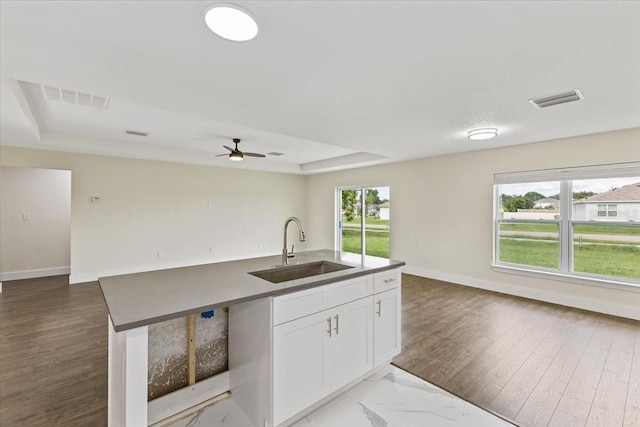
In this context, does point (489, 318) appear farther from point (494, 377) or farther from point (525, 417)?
Answer: point (525, 417)

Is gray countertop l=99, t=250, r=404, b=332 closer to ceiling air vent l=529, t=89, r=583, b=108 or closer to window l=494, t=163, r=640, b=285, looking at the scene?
ceiling air vent l=529, t=89, r=583, b=108

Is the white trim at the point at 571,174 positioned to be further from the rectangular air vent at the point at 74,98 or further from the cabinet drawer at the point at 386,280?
the rectangular air vent at the point at 74,98

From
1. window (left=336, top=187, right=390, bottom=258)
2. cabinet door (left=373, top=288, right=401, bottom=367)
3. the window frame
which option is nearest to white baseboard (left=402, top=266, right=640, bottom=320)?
window (left=336, top=187, right=390, bottom=258)

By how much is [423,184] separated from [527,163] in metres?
1.73

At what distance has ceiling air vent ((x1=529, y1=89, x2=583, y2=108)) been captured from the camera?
247 cm

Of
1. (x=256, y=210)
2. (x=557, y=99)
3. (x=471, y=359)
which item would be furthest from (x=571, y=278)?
(x=256, y=210)

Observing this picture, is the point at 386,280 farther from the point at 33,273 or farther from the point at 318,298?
the point at 33,273

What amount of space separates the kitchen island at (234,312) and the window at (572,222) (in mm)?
3318

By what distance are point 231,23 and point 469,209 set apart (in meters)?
4.72

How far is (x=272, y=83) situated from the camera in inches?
91.0

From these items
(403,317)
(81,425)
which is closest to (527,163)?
(403,317)

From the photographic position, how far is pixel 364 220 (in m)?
7.02

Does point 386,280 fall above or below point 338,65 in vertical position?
A: below

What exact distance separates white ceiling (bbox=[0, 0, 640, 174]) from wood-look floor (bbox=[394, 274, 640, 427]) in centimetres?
235
